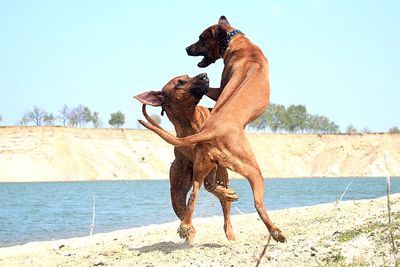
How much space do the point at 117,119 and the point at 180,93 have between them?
95.7 metres

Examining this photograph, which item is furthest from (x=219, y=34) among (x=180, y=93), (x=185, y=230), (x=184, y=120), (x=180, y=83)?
(x=185, y=230)

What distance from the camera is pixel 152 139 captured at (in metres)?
78.4

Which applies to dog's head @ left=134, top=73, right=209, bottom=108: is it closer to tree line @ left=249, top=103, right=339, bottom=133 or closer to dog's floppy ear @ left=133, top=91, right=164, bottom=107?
dog's floppy ear @ left=133, top=91, right=164, bottom=107

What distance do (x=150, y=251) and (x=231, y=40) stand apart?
282 cm

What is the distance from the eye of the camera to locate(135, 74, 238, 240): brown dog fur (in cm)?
765

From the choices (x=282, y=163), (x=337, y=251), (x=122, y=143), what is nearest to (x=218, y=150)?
(x=337, y=251)

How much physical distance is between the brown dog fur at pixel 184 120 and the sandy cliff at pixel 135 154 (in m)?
45.1

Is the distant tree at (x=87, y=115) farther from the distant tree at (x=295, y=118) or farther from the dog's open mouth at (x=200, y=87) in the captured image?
the dog's open mouth at (x=200, y=87)

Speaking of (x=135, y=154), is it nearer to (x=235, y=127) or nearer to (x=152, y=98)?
(x=152, y=98)

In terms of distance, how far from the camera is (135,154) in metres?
74.7

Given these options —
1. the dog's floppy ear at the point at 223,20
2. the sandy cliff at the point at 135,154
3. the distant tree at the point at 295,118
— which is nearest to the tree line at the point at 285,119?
the distant tree at the point at 295,118

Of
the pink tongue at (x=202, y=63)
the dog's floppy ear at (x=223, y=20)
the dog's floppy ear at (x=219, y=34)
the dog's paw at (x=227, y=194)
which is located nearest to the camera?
the dog's paw at (x=227, y=194)

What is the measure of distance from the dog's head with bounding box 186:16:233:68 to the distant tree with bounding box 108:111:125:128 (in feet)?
310

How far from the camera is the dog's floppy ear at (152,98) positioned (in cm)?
772
